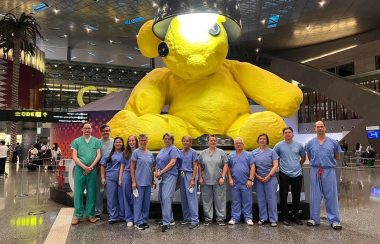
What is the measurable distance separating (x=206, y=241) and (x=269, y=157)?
139 cm

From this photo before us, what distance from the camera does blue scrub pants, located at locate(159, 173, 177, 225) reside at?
4.28 meters

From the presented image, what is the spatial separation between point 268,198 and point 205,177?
84 centimetres

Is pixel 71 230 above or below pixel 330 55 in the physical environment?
below

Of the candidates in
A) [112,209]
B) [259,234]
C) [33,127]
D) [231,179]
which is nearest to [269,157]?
[231,179]

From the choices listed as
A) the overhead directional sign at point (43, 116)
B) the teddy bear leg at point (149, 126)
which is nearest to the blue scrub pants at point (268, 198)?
the teddy bear leg at point (149, 126)

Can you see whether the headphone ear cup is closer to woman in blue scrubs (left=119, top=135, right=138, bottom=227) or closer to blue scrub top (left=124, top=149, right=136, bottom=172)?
woman in blue scrubs (left=119, top=135, right=138, bottom=227)

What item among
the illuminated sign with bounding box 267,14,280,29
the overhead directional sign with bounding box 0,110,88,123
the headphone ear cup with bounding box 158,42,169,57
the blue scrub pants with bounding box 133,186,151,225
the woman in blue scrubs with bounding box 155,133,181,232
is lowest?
the blue scrub pants with bounding box 133,186,151,225

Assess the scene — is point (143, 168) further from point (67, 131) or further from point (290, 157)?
point (67, 131)

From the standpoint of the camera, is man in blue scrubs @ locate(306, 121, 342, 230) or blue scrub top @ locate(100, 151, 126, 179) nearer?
man in blue scrubs @ locate(306, 121, 342, 230)

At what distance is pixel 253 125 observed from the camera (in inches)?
205

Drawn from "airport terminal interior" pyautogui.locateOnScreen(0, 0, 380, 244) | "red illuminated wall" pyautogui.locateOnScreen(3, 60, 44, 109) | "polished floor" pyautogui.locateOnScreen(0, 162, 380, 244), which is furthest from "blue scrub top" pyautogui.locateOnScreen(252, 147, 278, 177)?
"red illuminated wall" pyautogui.locateOnScreen(3, 60, 44, 109)

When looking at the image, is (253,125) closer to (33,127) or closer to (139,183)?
(139,183)

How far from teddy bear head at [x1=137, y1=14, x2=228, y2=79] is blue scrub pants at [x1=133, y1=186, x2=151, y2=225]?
1.85m

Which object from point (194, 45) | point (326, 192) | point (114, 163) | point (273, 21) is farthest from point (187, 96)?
point (273, 21)
